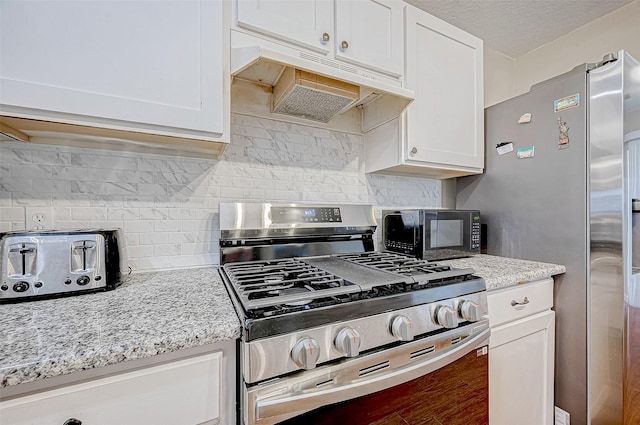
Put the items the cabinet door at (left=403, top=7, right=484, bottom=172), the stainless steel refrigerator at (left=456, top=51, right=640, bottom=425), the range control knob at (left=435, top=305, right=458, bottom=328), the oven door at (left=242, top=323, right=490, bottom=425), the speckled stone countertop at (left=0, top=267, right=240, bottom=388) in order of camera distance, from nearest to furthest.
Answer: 1. the speckled stone countertop at (left=0, top=267, right=240, bottom=388)
2. the oven door at (left=242, top=323, right=490, bottom=425)
3. the range control knob at (left=435, top=305, right=458, bottom=328)
4. the stainless steel refrigerator at (left=456, top=51, right=640, bottom=425)
5. the cabinet door at (left=403, top=7, right=484, bottom=172)

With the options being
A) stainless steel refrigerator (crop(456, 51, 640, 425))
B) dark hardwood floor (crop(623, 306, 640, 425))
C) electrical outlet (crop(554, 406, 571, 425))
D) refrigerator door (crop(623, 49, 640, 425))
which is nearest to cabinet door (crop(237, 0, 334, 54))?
stainless steel refrigerator (crop(456, 51, 640, 425))

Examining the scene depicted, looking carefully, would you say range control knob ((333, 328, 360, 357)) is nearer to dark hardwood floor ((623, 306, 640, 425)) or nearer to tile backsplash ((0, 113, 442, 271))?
tile backsplash ((0, 113, 442, 271))

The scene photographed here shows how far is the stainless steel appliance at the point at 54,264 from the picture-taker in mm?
766

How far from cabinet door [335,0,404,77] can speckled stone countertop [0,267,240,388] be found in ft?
3.51

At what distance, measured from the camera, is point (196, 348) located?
0.64 m

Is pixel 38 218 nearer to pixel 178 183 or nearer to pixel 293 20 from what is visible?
pixel 178 183

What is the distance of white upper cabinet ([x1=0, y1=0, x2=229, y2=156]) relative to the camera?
0.74 meters

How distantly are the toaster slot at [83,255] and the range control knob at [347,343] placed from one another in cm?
76

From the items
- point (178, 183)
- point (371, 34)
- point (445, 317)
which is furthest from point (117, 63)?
point (445, 317)

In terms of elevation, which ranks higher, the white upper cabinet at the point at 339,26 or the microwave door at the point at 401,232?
the white upper cabinet at the point at 339,26

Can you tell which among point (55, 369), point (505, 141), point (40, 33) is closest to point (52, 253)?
point (55, 369)

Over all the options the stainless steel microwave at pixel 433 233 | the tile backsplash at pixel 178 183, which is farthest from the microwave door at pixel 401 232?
the tile backsplash at pixel 178 183

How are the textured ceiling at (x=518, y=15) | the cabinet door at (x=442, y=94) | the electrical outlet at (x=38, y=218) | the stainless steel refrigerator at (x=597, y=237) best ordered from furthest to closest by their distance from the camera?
1. the textured ceiling at (x=518, y=15)
2. the cabinet door at (x=442, y=94)
3. the stainless steel refrigerator at (x=597, y=237)
4. the electrical outlet at (x=38, y=218)

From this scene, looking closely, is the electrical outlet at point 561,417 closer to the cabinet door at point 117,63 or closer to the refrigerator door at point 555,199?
the refrigerator door at point 555,199
